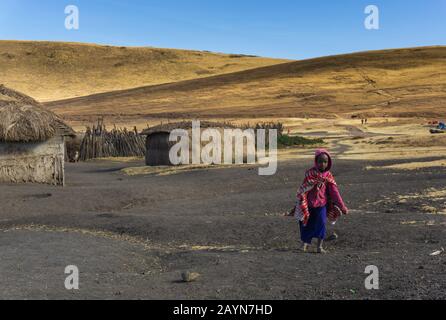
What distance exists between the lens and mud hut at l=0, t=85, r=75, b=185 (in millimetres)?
21047

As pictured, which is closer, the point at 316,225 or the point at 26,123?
the point at 316,225

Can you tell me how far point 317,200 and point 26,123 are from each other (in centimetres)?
1318

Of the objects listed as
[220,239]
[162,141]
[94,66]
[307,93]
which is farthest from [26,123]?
[94,66]

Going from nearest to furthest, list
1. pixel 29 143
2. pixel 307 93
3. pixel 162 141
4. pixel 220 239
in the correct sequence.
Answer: pixel 220 239, pixel 29 143, pixel 162 141, pixel 307 93

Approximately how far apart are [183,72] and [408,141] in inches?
2689

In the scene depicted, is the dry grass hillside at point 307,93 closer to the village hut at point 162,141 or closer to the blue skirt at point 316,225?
the village hut at point 162,141

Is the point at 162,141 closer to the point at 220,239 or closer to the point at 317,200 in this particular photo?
the point at 220,239

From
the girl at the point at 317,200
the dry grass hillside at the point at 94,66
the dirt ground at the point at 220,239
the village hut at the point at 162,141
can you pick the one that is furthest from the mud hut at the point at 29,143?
the dry grass hillside at the point at 94,66

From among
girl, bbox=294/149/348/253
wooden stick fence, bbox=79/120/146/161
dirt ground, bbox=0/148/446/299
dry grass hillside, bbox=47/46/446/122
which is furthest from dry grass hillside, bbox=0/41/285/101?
girl, bbox=294/149/348/253

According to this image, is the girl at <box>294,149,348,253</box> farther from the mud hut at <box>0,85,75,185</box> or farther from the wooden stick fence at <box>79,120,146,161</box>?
the wooden stick fence at <box>79,120,146,161</box>

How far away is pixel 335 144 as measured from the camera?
35031mm

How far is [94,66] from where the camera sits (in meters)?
99.6

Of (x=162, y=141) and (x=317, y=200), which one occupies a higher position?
(x=162, y=141)

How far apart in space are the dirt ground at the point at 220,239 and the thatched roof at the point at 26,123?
5.39 ft
